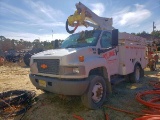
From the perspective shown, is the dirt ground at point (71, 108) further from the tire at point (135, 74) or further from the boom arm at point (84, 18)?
the boom arm at point (84, 18)

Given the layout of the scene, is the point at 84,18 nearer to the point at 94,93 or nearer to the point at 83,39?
the point at 83,39

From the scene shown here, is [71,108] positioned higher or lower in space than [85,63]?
lower

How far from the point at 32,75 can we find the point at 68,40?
193 centimetres

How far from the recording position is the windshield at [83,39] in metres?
4.98

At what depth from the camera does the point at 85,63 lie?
3.91 meters

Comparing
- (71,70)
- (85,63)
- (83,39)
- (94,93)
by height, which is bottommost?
(94,93)

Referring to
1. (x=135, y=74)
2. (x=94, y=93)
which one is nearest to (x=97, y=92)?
(x=94, y=93)

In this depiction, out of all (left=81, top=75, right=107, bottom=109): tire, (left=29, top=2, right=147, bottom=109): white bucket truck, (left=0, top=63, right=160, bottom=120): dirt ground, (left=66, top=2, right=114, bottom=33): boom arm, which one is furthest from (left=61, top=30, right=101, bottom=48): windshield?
(left=0, top=63, right=160, bottom=120): dirt ground

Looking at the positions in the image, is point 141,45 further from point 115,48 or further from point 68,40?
point 68,40

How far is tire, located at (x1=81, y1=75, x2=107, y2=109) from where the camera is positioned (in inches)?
159

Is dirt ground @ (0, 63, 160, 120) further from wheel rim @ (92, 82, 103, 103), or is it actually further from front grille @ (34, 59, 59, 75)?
front grille @ (34, 59, 59, 75)

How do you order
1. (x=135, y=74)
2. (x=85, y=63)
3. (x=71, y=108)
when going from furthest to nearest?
(x=135, y=74)
(x=71, y=108)
(x=85, y=63)

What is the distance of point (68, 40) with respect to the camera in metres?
5.86

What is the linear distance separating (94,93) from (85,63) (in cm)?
95
